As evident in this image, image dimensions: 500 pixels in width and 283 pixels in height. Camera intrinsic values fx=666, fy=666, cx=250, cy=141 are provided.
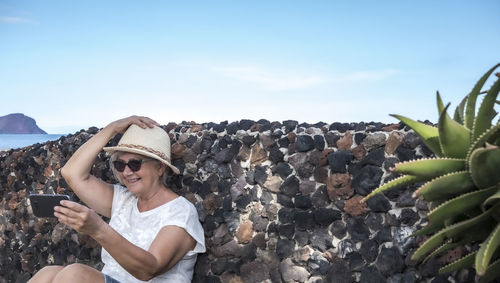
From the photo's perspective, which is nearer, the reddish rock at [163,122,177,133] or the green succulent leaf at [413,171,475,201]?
the green succulent leaf at [413,171,475,201]

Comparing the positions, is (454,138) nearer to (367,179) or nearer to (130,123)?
(367,179)

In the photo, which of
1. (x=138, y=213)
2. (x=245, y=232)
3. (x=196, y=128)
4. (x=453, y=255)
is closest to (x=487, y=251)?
(x=453, y=255)

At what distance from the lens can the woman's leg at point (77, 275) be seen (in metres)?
4.16

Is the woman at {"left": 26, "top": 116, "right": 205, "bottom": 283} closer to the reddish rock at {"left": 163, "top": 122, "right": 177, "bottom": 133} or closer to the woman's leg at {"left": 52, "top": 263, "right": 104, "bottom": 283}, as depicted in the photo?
the woman's leg at {"left": 52, "top": 263, "right": 104, "bottom": 283}

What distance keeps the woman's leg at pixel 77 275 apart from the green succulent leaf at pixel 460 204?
7.29ft

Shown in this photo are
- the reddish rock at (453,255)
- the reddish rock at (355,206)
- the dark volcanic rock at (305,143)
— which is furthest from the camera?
the dark volcanic rock at (305,143)

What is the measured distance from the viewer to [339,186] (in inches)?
164

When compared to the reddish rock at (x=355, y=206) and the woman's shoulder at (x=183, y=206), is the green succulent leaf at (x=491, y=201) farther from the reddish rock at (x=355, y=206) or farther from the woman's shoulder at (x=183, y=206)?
the woman's shoulder at (x=183, y=206)

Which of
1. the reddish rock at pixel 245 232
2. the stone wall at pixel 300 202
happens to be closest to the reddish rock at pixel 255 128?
the stone wall at pixel 300 202

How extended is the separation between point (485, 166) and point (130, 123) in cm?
278

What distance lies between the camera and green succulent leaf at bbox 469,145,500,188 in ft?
9.53

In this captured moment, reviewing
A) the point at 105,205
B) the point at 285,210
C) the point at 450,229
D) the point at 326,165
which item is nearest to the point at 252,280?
the point at 285,210

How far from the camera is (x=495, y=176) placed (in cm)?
299

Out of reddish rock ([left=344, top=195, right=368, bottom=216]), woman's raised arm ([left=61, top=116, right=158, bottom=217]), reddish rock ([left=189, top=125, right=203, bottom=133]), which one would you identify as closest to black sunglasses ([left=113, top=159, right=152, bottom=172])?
woman's raised arm ([left=61, top=116, right=158, bottom=217])
